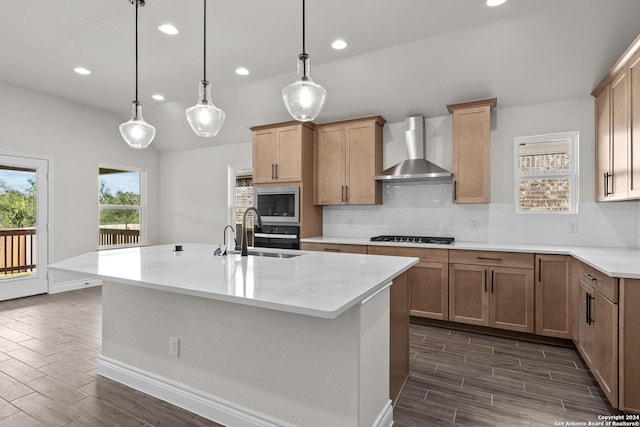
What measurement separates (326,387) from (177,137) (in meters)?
5.59

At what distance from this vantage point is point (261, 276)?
178cm

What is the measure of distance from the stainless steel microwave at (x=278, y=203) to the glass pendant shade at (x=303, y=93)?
249 cm

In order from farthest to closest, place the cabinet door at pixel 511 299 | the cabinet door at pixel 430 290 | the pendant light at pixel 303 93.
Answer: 1. the cabinet door at pixel 430 290
2. the cabinet door at pixel 511 299
3. the pendant light at pixel 303 93

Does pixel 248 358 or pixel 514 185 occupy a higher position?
pixel 514 185

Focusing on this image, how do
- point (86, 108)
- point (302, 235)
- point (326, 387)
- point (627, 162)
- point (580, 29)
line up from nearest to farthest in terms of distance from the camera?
1. point (326, 387)
2. point (627, 162)
3. point (580, 29)
4. point (302, 235)
5. point (86, 108)

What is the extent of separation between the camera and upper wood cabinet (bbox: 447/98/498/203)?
370cm

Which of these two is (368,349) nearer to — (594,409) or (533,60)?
(594,409)

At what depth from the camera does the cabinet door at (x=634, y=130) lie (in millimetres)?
2475

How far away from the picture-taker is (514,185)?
3891 mm

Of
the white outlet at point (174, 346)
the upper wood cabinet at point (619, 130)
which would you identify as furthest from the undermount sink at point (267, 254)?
the upper wood cabinet at point (619, 130)

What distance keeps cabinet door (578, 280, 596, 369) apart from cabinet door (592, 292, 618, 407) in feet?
0.22

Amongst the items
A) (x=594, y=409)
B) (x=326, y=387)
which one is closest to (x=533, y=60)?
(x=594, y=409)

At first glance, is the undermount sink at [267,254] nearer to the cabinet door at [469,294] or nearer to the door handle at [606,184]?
the cabinet door at [469,294]

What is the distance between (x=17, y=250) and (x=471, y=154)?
6.17 meters
